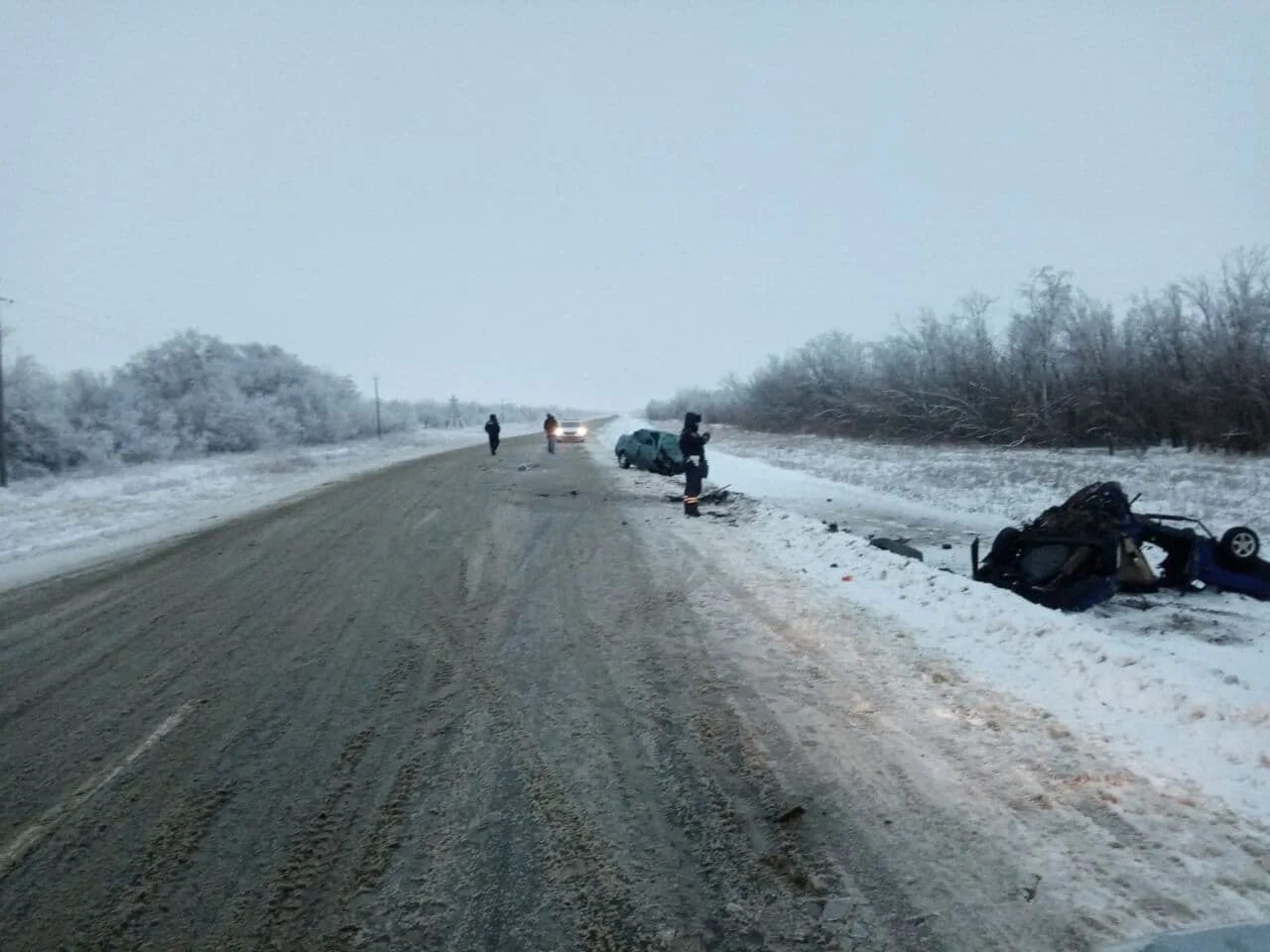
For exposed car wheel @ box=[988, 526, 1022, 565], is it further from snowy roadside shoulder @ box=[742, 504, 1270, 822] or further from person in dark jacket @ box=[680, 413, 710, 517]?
person in dark jacket @ box=[680, 413, 710, 517]

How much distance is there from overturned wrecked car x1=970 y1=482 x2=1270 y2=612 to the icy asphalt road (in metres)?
3.76

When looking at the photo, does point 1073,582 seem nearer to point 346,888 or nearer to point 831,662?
point 831,662

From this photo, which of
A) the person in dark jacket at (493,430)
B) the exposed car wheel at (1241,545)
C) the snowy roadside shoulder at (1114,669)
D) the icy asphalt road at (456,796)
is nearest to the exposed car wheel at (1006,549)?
the snowy roadside shoulder at (1114,669)

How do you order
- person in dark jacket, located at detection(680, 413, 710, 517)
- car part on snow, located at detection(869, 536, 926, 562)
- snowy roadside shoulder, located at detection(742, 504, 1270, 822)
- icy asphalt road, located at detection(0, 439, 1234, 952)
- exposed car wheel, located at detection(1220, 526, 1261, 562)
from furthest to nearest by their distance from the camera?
1. person in dark jacket, located at detection(680, 413, 710, 517)
2. car part on snow, located at detection(869, 536, 926, 562)
3. exposed car wheel, located at detection(1220, 526, 1261, 562)
4. snowy roadside shoulder, located at detection(742, 504, 1270, 822)
5. icy asphalt road, located at detection(0, 439, 1234, 952)

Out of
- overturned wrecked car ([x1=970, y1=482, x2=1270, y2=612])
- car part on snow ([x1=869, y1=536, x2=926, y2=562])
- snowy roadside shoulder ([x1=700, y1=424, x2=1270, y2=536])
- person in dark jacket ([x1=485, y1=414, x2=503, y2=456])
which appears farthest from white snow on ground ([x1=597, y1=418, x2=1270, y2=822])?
person in dark jacket ([x1=485, y1=414, x2=503, y2=456])

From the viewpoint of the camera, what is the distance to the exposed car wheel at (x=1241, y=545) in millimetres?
8852

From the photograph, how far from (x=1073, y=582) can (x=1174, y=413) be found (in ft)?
113

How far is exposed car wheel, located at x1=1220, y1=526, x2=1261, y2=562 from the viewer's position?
348 inches

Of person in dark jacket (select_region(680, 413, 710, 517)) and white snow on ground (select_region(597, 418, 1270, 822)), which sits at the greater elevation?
person in dark jacket (select_region(680, 413, 710, 517))

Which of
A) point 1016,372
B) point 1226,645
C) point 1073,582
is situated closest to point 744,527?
point 1073,582

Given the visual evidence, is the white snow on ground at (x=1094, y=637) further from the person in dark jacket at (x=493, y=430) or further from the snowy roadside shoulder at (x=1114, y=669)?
the person in dark jacket at (x=493, y=430)

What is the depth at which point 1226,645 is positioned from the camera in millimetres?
6988

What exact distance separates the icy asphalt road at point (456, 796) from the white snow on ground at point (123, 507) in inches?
185

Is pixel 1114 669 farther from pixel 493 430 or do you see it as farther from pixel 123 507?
pixel 493 430
